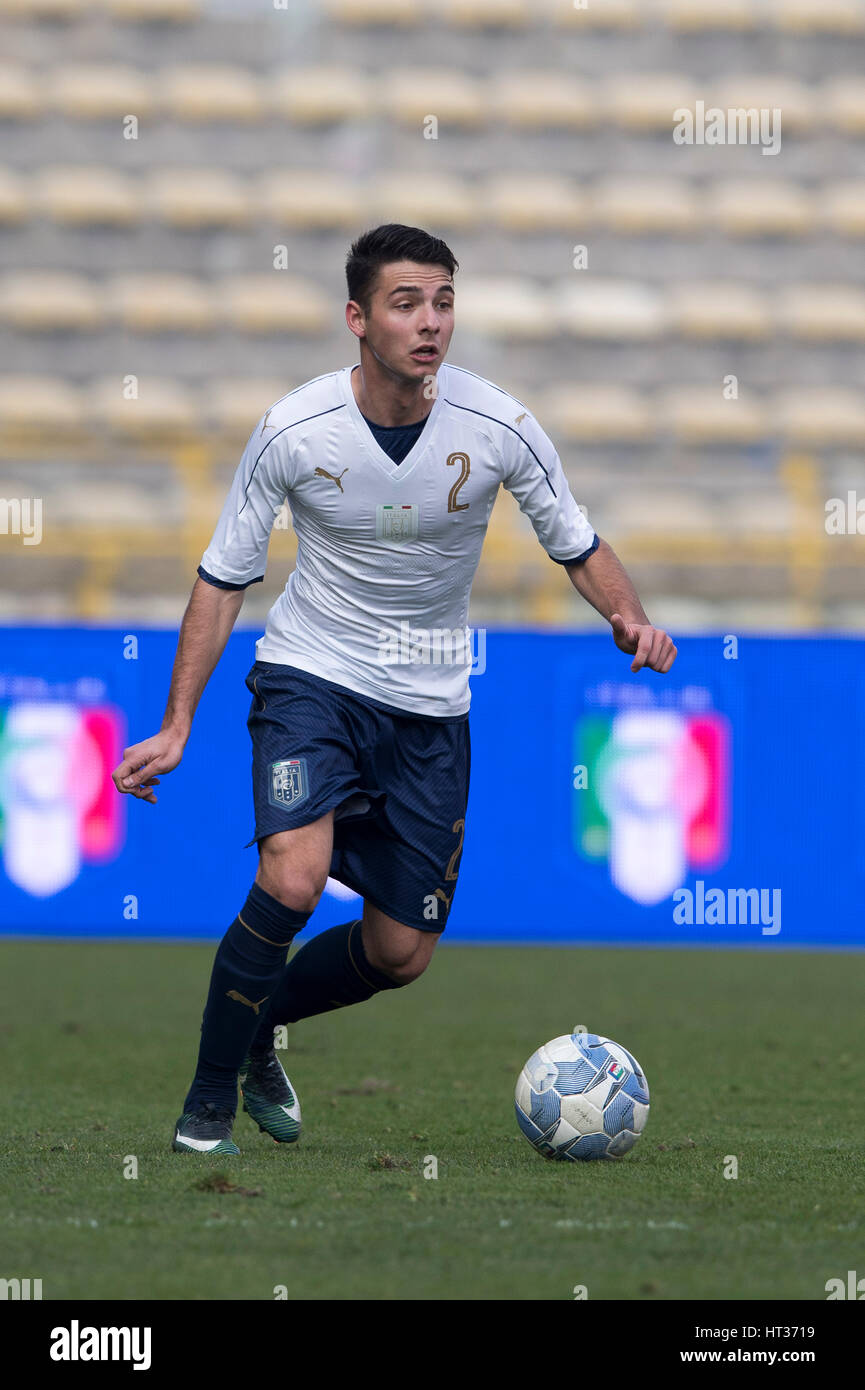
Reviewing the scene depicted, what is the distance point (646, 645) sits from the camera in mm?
3961

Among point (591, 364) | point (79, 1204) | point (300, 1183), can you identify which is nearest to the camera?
point (79, 1204)

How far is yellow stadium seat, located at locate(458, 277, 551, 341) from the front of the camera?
13516mm

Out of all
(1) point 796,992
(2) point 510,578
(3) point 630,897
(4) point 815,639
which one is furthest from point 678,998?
(2) point 510,578

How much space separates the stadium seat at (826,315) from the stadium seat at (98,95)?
16.5 feet

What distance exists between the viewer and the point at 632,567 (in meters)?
11.6

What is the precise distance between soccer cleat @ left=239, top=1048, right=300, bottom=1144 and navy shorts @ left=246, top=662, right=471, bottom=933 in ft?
1.47

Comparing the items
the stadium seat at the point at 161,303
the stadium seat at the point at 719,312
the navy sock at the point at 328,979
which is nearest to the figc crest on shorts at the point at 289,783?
the navy sock at the point at 328,979

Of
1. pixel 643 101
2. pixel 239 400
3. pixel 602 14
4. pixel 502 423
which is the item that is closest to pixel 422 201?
pixel 643 101

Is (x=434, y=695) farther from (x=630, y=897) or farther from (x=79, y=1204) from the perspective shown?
(x=630, y=897)

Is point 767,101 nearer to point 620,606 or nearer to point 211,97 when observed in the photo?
point 211,97

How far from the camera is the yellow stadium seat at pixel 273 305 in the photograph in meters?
13.5

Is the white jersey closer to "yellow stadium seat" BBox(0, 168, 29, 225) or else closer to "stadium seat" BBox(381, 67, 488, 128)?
"yellow stadium seat" BBox(0, 168, 29, 225)

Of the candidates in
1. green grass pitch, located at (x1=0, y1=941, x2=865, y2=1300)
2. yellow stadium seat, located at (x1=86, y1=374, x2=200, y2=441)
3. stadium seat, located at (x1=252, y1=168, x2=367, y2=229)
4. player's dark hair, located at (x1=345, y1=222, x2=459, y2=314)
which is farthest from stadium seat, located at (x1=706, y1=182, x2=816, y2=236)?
player's dark hair, located at (x1=345, y1=222, x2=459, y2=314)
